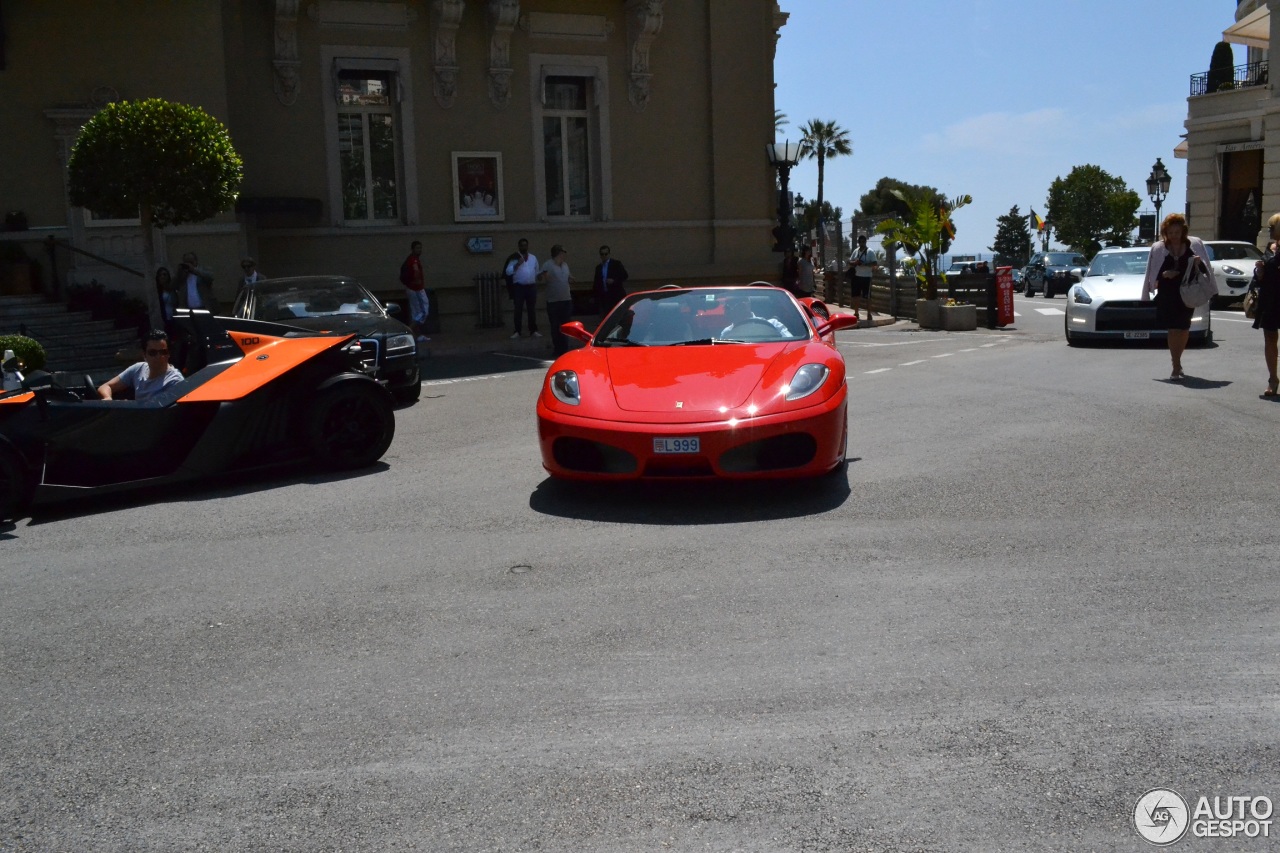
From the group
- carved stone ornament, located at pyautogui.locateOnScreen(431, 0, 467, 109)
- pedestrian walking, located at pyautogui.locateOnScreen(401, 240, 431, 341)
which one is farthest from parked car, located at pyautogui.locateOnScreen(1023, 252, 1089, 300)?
pedestrian walking, located at pyautogui.locateOnScreen(401, 240, 431, 341)

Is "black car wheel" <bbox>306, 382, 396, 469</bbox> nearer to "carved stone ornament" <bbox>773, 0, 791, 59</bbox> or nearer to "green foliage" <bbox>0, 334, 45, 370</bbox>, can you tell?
"green foliage" <bbox>0, 334, 45, 370</bbox>

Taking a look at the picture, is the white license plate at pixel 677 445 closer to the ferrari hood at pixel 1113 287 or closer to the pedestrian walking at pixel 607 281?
the ferrari hood at pixel 1113 287

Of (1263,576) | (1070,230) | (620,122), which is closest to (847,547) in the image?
(1263,576)

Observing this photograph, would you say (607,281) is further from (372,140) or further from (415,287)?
(372,140)

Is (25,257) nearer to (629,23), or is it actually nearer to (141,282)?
(141,282)

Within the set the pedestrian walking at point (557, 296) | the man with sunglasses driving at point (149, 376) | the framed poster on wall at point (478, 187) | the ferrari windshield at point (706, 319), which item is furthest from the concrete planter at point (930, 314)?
the man with sunglasses driving at point (149, 376)

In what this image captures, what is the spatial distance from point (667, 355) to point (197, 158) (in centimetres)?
1119

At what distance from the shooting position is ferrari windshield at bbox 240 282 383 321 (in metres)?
14.2

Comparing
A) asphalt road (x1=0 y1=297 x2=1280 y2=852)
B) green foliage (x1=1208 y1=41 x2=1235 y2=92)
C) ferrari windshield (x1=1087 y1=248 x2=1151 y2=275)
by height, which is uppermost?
green foliage (x1=1208 y1=41 x2=1235 y2=92)

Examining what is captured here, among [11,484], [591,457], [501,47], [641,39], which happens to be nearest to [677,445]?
[591,457]

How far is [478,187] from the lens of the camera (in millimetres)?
24578

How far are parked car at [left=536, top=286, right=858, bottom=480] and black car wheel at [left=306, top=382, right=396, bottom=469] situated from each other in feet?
5.37

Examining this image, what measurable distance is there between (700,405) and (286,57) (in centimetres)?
1799

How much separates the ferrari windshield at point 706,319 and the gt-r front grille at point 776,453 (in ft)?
4.20
